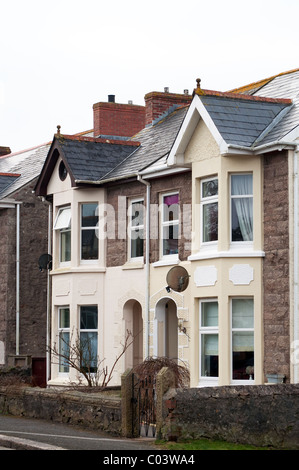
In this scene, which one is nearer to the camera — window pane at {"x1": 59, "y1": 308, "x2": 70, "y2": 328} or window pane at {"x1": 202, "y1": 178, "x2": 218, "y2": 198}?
window pane at {"x1": 202, "y1": 178, "x2": 218, "y2": 198}

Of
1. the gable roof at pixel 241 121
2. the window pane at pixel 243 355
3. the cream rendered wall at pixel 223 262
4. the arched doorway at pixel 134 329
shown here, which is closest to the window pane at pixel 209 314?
the cream rendered wall at pixel 223 262

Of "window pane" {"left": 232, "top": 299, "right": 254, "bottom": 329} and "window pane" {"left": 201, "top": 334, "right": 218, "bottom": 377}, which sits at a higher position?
"window pane" {"left": 232, "top": 299, "right": 254, "bottom": 329}

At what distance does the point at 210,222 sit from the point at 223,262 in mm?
1246

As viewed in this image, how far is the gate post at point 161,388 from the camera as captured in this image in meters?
16.6

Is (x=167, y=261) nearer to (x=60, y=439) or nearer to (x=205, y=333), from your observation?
(x=205, y=333)

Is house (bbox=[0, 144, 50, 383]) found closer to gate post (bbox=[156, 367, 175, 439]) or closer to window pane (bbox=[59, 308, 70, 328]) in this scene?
window pane (bbox=[59, 308, 70, 328])

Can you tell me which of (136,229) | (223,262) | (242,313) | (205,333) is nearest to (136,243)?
(136,229)

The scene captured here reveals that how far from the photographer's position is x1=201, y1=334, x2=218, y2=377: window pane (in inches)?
909

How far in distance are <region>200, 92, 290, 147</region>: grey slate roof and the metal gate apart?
6.51 m

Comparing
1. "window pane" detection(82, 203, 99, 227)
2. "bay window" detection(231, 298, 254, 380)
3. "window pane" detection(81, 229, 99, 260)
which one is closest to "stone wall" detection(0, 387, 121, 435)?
"bay window" detection(231, 298, 254, 380)

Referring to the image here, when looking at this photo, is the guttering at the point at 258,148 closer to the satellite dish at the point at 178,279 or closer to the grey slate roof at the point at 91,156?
the satellite dish at the point at 178,279

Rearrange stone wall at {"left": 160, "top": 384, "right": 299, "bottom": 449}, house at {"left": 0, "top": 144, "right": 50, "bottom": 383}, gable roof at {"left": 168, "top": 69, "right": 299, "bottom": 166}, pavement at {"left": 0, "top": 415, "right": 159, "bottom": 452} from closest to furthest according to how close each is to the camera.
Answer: stone wall at {"left": 160, "top": 384, "right": 299, "bottom": 449}, pavement at {"left": 0, "top": 415, "right": 159, "bottom": 452}, gable roof at {"left": 168, "top": 69, "right": 299, "bottom": 166}, house at {"left": 0, "top": 144, "right": 50, "bottom": 383}

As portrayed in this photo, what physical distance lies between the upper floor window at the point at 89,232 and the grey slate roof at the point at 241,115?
6.24 m

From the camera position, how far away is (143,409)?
17734 millimetres
